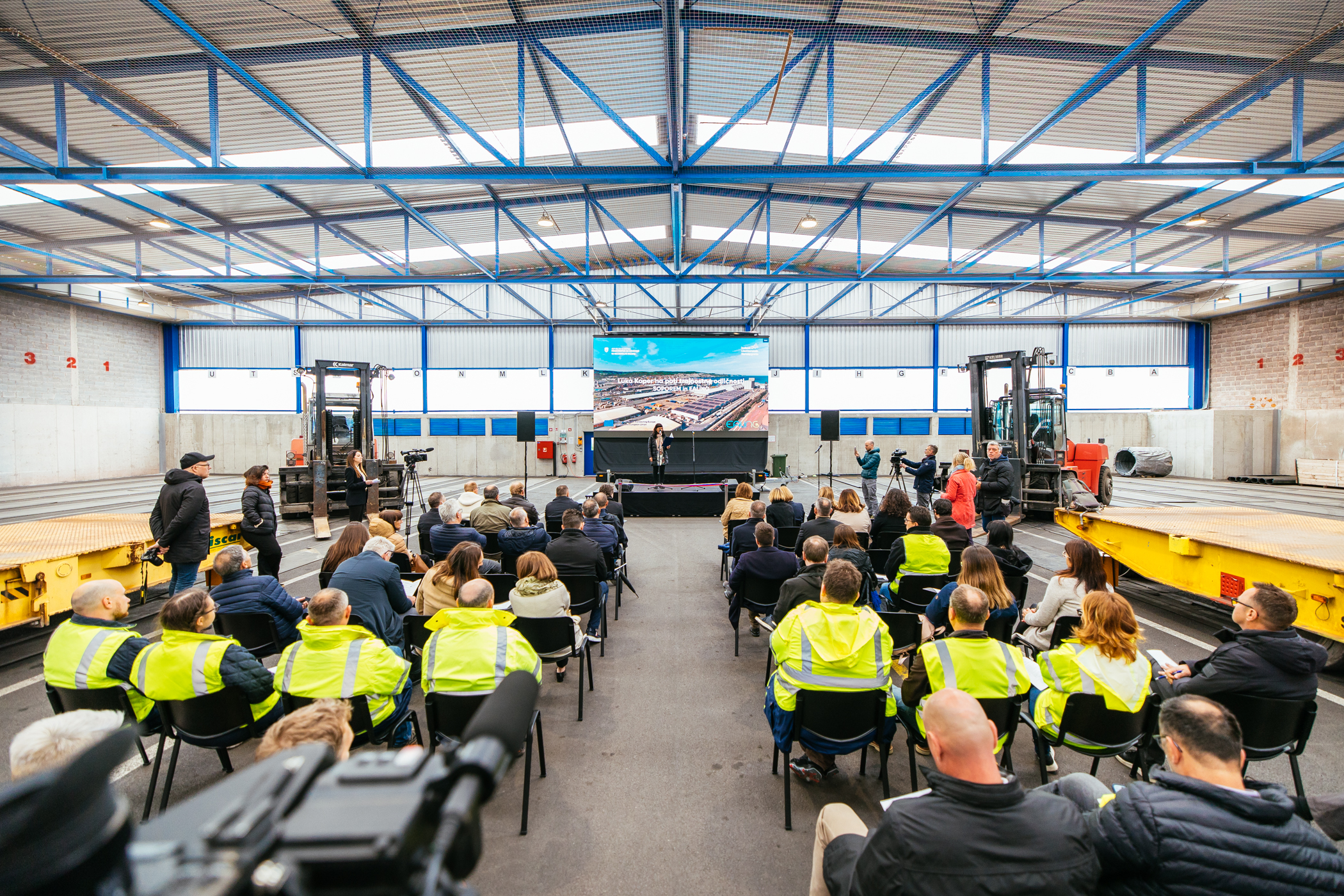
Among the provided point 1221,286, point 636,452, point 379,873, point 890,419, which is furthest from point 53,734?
point 1221,286

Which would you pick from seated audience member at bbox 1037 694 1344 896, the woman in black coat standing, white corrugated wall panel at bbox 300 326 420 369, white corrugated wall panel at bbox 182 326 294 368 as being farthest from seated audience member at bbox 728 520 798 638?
white corrugated wall panel at bbox 182 326 294 368

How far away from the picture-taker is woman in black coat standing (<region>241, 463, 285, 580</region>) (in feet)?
19.9

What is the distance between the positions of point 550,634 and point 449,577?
2.81 feet

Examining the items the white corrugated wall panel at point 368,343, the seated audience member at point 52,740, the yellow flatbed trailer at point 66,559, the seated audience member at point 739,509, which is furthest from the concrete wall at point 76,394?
the seated audience member at point 52,740

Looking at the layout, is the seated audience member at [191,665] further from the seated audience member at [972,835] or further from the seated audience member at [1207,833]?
the seated audience member at [1207,833]

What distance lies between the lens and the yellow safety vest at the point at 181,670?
2.83 meters

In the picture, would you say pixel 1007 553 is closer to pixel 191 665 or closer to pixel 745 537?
pixel 745 537

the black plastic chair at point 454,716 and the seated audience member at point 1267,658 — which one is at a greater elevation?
the seated audience member at point 1267,658

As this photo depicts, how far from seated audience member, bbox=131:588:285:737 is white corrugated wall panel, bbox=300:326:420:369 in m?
19.6

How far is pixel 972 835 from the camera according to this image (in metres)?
1.54

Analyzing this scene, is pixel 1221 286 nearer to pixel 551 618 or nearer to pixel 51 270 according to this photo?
pixel 551 618

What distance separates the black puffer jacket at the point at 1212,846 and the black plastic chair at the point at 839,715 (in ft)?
4.07

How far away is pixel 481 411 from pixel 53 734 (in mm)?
20255

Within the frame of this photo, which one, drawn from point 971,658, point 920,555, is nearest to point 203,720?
point 971,658
